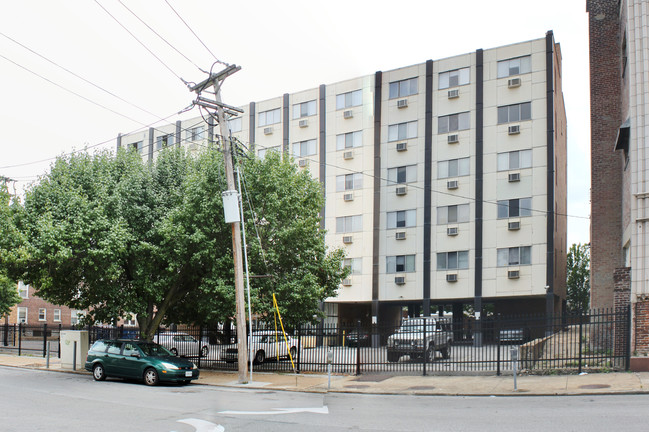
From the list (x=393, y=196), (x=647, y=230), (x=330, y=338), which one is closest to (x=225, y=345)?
(x=330, y=338)

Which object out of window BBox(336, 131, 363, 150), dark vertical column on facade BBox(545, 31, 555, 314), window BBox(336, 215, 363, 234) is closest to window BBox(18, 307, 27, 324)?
window BBox(336, 215, 363, 234)

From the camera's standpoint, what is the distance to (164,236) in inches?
839

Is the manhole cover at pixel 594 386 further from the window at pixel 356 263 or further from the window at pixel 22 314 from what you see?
the window at pixel 22 314

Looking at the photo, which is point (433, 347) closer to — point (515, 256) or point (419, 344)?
point (419, 344)

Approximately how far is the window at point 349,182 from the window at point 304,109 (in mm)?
6649

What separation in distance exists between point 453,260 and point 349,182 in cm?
1061

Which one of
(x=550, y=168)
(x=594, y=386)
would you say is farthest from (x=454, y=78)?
(x=594, y=386)

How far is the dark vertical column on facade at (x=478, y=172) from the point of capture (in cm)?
4303

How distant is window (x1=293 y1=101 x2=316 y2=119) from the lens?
170ft

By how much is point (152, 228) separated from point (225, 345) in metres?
6.26

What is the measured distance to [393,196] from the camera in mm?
46906

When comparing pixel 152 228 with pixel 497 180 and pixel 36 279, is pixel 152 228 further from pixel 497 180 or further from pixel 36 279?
pixel 497 180

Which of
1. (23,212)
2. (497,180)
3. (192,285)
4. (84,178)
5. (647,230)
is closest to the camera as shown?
(647,230)

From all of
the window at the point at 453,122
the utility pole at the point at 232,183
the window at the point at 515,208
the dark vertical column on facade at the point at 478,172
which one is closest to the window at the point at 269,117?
the window at the point at 453,122
